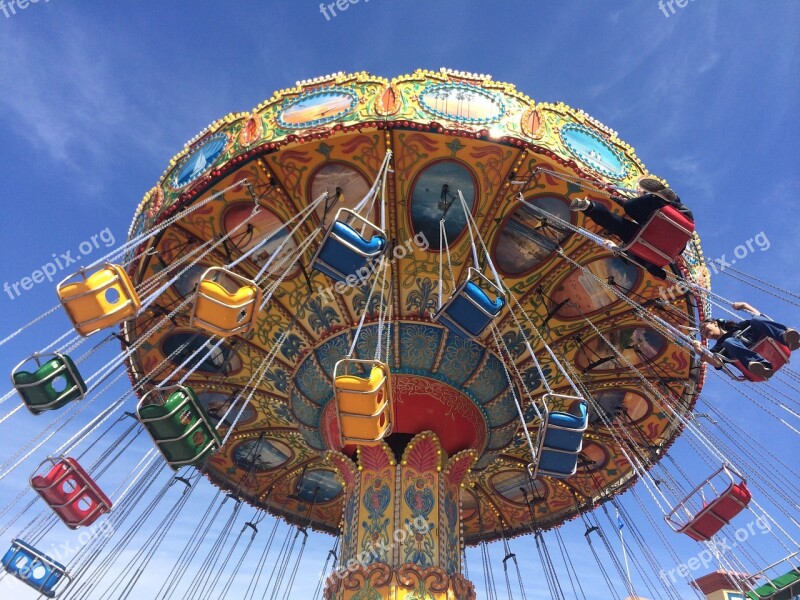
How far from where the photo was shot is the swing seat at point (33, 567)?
24.8ft

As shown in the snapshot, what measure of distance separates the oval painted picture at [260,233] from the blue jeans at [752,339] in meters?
5.25

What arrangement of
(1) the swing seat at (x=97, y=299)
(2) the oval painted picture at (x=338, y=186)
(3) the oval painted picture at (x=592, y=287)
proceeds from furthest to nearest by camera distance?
(3) the oval painted picture at (x=592, y=287) → (2) the oval painted picture at (x=338, y=186) → (1) the swing seat at (x=97, y=299)

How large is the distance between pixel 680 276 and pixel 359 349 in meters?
4.55

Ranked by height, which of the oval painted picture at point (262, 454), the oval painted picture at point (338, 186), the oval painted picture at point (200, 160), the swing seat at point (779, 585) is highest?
the oval painted picture at point (200, 160)

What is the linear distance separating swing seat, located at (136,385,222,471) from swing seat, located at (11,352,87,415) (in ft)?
2.48

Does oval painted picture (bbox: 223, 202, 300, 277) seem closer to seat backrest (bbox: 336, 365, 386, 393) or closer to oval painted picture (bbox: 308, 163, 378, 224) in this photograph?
oval painted picture (bbox: 308, 163, 378, 224)

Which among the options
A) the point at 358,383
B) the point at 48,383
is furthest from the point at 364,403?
the point at 48,383

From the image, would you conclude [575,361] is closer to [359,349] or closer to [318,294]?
[359,349]

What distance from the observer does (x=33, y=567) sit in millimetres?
7680

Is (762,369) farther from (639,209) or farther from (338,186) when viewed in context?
(338,186)

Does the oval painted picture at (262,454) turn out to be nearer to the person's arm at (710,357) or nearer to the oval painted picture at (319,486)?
the oval painted picture at (319,486)

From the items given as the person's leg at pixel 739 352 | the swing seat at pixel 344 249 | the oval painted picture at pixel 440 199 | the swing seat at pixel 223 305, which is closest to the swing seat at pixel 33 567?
the swing seat at pixel 223 305

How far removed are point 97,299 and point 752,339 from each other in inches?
252

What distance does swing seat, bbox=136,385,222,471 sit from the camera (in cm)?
603
